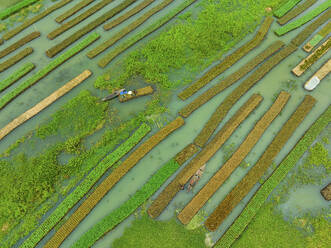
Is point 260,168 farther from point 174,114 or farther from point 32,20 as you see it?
point 32,20

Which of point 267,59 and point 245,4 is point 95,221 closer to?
point 267,59

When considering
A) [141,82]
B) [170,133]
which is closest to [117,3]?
[141,82]

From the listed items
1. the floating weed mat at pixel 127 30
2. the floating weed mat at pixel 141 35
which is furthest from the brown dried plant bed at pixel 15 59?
the floating weed mat at pixel 141 35

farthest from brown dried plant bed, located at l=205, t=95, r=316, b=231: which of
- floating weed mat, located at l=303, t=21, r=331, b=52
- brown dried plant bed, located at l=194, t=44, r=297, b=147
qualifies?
floating weed mat, located at l=303, t=21, r=331, b=52

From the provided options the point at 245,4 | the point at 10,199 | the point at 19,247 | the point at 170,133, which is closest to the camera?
the point at 19,247

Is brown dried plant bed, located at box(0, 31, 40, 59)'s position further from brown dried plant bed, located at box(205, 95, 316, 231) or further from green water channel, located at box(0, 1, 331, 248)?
brown dried plant bed, located at box(205, 95, 316, 231)

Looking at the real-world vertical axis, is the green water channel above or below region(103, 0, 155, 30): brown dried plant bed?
below

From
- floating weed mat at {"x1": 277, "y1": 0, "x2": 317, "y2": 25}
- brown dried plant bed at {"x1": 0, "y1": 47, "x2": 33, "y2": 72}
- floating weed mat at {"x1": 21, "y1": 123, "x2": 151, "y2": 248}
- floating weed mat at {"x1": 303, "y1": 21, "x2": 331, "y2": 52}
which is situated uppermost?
floating weed mat at {"x1": 277, "y1": 0, "x2": 317, "y2": 25}
